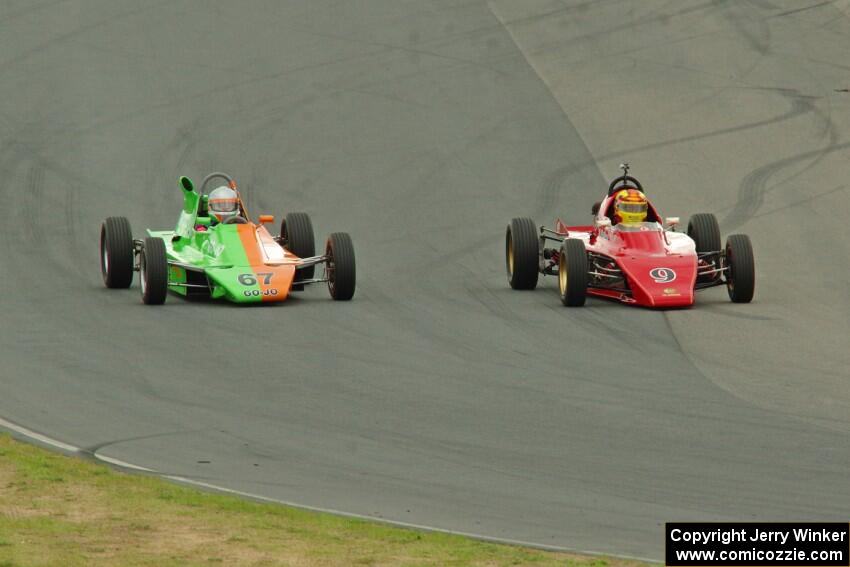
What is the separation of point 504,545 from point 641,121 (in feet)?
74.6

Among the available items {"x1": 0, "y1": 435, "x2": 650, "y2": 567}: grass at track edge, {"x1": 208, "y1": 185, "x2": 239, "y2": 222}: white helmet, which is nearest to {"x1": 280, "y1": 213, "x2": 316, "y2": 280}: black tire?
{"x1": 208, "y1": 185, "x2": 239, "y2": 222}: white helmet

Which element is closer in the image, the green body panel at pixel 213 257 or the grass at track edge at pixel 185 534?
the grass at track edge at pixel 185 534

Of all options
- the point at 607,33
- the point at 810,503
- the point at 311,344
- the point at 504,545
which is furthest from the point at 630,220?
the point at 607,33

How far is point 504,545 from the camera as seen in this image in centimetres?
1325

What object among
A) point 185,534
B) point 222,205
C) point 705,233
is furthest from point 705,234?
point 185,534

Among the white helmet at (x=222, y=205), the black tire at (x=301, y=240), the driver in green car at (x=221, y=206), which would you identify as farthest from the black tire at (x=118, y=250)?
the black tire at (x=301, y=240)

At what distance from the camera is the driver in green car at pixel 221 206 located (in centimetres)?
2497

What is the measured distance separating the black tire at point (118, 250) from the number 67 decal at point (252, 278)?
6.69ft

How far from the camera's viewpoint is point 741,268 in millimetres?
24078

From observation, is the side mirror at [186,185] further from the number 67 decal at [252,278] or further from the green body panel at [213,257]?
the number 67 decal at [252,278]

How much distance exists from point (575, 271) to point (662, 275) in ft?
3.81

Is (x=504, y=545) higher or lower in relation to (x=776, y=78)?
lower

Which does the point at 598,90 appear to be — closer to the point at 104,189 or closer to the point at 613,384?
the point at 104,189

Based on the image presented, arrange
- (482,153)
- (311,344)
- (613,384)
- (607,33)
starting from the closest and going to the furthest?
(613,384) < (311,344) < (482,153) < (607,33)
